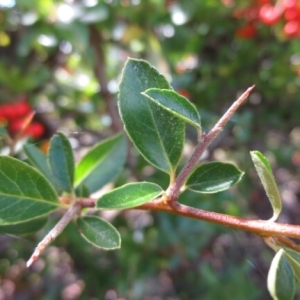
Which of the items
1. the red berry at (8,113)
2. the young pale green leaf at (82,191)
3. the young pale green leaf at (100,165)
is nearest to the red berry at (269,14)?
the red berry at (8,113)

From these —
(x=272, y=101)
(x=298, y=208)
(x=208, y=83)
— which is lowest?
(x=298, y=208)

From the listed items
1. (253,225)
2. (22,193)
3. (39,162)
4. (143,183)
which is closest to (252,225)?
(253,225)

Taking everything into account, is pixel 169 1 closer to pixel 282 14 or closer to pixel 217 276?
pixel 282 14

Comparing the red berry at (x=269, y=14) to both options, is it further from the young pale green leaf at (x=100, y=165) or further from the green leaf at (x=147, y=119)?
the green leaf at (x=147, y=119)

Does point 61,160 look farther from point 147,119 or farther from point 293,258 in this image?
point 293,258

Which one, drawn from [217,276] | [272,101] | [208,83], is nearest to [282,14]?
[208,83]

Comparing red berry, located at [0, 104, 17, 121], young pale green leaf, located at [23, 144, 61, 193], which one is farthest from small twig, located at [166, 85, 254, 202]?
red berry, located at [0, 104, 17, 121]
